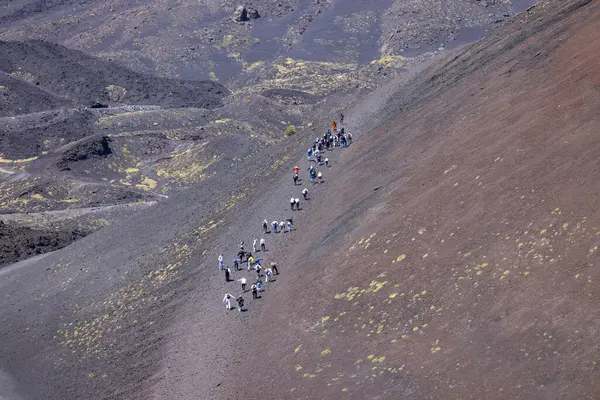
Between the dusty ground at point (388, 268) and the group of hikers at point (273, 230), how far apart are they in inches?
24.8

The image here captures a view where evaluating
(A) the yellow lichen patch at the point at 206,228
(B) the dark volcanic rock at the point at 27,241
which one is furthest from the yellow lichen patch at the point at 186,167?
(A) the yellow lichen patch at the point at 206,228

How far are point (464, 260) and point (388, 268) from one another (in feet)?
11.5

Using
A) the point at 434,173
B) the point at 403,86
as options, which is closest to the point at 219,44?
the point at 403,86

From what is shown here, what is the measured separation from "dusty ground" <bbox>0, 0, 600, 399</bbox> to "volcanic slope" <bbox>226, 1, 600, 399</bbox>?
7 centimetres

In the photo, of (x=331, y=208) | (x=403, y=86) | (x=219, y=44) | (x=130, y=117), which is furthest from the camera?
(x=219, y=44)

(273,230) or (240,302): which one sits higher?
(273,230)

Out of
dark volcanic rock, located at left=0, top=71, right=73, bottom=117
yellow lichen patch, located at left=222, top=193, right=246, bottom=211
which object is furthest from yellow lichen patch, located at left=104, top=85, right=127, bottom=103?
yellow lichen patch, located at left=222, top=193, right=246, bottom=211

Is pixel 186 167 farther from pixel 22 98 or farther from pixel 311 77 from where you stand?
pixel 311 77

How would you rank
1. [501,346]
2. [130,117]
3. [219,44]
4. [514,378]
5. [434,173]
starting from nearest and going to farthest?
1. [514,378]
2. [501,346]
3. [434,173]
4. [130,117]
5. [219,44]

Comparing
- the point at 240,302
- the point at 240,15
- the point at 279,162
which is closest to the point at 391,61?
the point at 240,15

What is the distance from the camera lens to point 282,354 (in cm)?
2983

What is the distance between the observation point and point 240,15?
15025 cm

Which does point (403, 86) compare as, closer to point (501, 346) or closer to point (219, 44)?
point (501, 346)

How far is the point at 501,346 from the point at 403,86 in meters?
39.4
